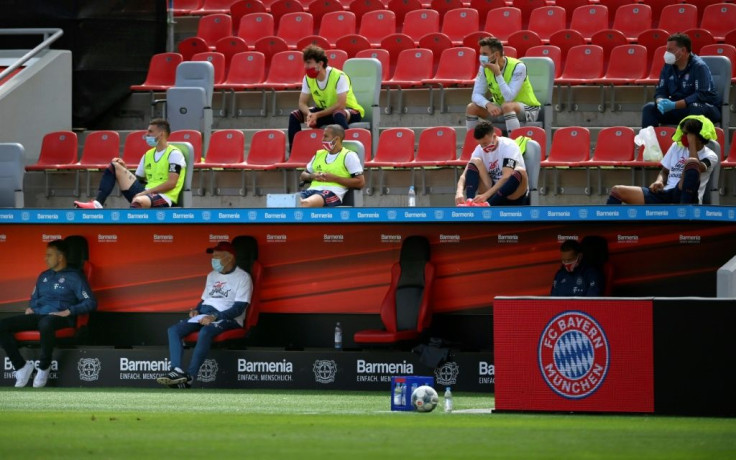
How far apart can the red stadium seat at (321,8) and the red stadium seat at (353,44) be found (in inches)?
65.9

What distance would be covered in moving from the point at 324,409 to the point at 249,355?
129 inches

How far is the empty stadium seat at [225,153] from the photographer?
1725cm

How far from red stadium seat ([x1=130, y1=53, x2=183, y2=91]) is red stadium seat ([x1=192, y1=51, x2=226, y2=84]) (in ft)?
0.93

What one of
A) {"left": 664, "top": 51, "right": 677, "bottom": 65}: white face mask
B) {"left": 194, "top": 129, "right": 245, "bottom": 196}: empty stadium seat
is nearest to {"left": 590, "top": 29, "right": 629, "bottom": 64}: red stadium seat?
{"left": 664, "top": 51, "right": 677, "bottom": 65}: white face mask

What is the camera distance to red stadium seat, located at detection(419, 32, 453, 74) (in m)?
19.4

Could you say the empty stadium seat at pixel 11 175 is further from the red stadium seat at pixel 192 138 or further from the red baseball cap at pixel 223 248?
the red baseball cap at pixel 223 248

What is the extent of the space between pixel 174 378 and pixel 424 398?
3927 millimetres

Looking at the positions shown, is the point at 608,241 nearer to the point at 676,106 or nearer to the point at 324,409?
the point at 676,106

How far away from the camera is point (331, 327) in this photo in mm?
15656

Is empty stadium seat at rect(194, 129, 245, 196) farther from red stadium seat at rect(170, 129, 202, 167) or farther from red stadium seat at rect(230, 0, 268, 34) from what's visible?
red stadium seat at rect(230, 0, 268, 34)

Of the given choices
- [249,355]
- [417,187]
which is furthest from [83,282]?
[417,187]

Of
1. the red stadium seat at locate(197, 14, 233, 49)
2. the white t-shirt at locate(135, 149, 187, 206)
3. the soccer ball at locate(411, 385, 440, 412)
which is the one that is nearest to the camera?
the soccer ball at locate(411, 385, 440, 412)

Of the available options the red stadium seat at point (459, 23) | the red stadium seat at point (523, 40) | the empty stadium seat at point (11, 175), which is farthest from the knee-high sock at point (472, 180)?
the red stadium seat at point (459, 23)

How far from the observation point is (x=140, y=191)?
15867 millimetres
